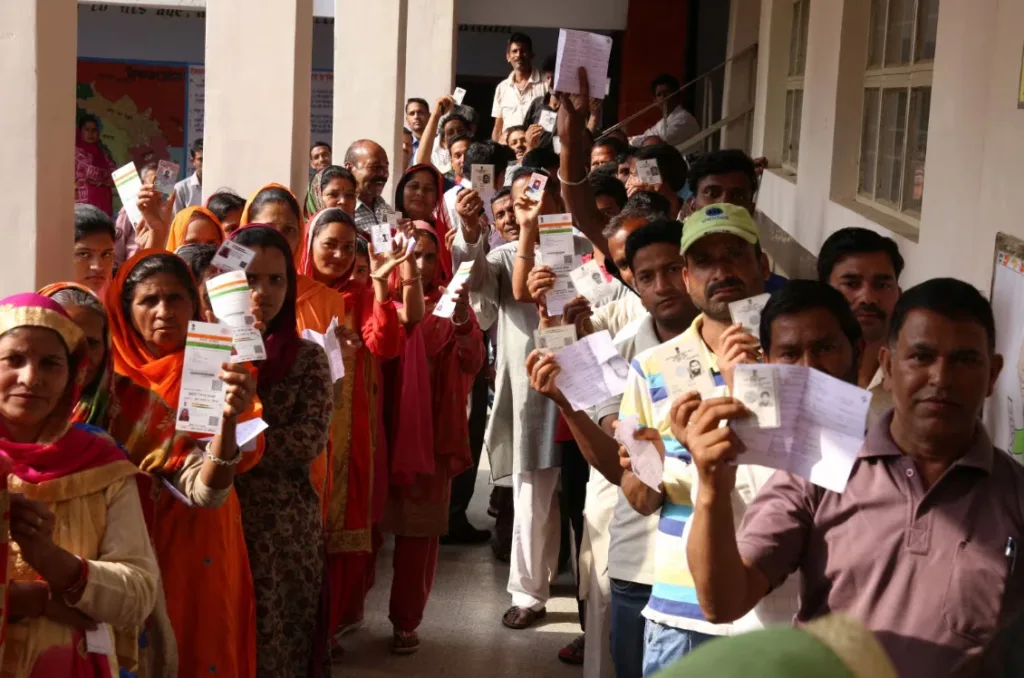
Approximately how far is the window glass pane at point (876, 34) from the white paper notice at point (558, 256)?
3314 millimetres

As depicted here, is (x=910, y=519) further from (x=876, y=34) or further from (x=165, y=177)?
(x=876, y=34)

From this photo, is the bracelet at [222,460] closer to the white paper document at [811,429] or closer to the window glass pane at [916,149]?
the white paper document at [811,429]

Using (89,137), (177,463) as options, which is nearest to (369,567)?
(177,463)

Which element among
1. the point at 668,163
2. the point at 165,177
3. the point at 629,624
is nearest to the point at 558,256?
the point at 629,624

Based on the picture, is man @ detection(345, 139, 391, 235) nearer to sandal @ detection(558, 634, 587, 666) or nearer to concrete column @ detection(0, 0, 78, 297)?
sandal @ detection(558, 634, 587, 666)

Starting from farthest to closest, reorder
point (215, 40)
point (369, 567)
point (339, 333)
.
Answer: point (215, 40) → point (369, 567) → point (339, 333)

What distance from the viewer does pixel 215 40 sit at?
6223 millimetres

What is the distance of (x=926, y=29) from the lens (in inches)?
228

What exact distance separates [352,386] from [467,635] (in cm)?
136

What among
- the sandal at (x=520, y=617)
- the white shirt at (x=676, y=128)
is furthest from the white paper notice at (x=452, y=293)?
the white shirt at (x=676, y=128)

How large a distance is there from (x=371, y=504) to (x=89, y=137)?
8311 mm

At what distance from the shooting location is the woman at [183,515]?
3.48m

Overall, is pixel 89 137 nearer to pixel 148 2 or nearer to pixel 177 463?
pixel 148 2

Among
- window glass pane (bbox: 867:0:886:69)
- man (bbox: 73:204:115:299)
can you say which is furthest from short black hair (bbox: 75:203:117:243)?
window glass pane (bbox: 867:0:886:69)
